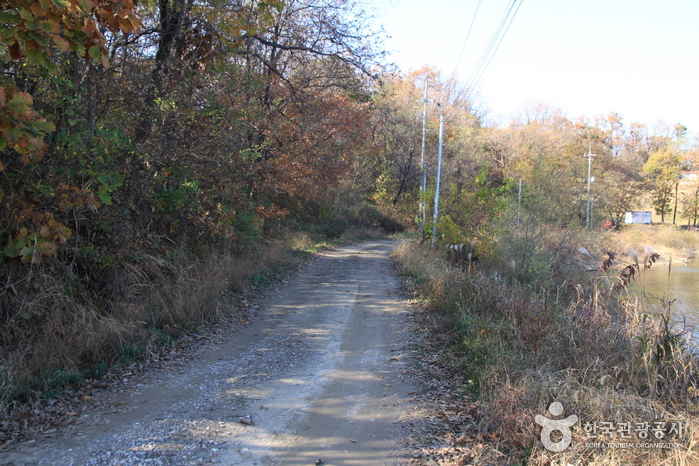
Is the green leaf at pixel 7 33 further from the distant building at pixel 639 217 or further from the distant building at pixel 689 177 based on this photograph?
the distant building at pixel 689 177

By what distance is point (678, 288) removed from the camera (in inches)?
773

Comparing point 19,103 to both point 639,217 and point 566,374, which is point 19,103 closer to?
point 566,374

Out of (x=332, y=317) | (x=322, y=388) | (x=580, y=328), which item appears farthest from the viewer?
(x=332, y=317)

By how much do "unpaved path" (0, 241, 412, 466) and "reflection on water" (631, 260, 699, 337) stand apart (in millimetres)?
7570

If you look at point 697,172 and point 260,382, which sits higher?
point 697,172

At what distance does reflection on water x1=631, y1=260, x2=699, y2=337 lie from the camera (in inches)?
504

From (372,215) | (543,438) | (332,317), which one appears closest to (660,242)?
(372,215)

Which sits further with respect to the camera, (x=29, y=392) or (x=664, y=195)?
(x=664, y=195)

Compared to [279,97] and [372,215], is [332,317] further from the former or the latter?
[372,215]

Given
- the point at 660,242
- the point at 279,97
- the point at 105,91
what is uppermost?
the point at 279,97

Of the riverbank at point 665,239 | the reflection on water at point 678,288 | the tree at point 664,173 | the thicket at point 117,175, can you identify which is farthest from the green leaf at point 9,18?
the tree at point 664,173

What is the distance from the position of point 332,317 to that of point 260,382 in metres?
3.49

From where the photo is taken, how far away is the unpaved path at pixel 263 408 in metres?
3.89

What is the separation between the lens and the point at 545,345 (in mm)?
5648
